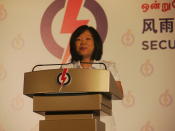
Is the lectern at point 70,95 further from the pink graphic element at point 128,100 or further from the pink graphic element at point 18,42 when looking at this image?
the pink graphic element at point 18,42

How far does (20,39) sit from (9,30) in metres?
0.15

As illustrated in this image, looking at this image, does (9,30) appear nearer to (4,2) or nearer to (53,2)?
(4,2)

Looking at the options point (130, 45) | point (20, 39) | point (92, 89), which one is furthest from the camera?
point (20, 39)

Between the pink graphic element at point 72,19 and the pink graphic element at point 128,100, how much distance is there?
2.44 ft

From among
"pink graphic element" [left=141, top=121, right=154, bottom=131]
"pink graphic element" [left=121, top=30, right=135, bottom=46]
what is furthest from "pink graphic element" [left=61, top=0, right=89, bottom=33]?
"pink graphic element" [left=141, top=121, right=154, bottom=131]

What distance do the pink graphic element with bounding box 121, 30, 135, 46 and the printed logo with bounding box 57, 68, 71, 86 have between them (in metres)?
1.57

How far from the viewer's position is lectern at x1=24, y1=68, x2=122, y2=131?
1.31m

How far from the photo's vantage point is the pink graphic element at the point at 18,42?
301 cm

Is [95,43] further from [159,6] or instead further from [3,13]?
[3,13]

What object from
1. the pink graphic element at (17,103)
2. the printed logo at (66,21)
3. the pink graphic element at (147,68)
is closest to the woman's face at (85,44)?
the printed logo at (66,21)

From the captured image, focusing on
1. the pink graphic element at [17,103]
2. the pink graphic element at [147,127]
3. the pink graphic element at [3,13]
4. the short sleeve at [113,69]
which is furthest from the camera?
the pink graphic element at [3,13]

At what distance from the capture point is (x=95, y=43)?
2.89m

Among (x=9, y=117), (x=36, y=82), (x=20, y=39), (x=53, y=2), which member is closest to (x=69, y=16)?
(x=53, y=2)

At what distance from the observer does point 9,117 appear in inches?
115
